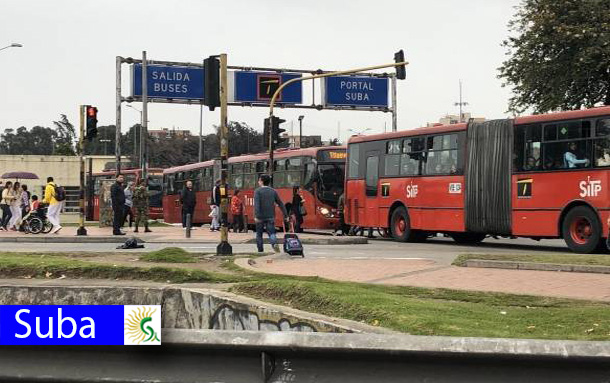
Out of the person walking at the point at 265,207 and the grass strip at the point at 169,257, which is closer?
the grass strip at the point at 169,257

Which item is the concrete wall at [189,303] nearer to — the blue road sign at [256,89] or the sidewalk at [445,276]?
the sidewalk at [445,276]

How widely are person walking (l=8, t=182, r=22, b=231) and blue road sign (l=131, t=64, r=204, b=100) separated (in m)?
8.06

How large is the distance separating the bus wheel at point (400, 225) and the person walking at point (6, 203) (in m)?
A: 13.0

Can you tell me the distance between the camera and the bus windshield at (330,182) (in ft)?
91.7

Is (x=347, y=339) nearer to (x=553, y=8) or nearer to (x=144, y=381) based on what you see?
(x=144, y=381)

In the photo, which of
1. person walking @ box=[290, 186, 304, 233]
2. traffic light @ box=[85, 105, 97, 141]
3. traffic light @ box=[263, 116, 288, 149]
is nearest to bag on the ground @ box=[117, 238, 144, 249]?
traffic light @ box=[85, 105, 97, 141]

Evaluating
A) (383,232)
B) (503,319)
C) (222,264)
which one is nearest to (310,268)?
(222,264)

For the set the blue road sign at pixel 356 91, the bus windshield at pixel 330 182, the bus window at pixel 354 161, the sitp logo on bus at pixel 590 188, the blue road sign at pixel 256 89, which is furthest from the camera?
the blue road sign at pixel 356 91

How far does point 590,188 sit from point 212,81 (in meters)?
8.34

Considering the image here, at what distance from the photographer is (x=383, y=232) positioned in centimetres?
2672

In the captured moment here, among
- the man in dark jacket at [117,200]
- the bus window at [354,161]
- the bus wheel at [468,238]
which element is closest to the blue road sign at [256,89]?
the bus window at [354,161]

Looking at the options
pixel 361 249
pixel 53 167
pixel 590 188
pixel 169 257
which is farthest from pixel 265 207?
pixel 53 167

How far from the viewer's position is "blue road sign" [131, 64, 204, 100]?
33.0m

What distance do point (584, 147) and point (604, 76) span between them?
17.3 meters
